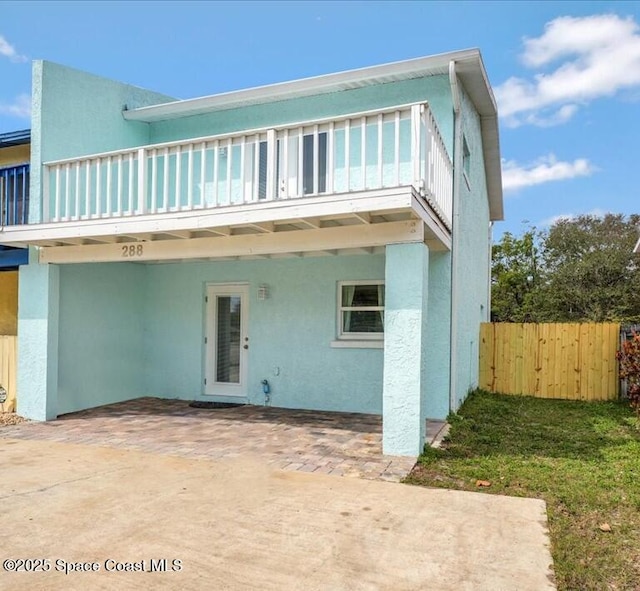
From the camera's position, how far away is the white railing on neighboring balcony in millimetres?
5691

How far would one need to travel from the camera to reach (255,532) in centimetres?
399

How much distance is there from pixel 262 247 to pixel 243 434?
106 inches

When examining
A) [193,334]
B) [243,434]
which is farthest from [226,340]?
[243,434]

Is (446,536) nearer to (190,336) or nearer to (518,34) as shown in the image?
(190,336)

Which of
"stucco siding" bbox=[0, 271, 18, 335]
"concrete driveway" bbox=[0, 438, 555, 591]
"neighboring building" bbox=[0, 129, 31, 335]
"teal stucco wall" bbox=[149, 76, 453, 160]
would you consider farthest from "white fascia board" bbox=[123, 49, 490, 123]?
"concrete driveway" bbox=[0, 438, 555, 591]

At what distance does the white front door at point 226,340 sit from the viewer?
31.9 ft

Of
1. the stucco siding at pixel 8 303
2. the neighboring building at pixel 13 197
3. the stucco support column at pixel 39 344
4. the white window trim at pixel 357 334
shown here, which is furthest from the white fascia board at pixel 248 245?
the stucco siding at pixel 8 303

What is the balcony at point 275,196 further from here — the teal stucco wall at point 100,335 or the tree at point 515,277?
the tree at point 515,277

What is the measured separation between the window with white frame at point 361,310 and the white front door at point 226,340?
1.96 metres

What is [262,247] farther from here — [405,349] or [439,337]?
[439,337]

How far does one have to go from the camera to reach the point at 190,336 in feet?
32.9

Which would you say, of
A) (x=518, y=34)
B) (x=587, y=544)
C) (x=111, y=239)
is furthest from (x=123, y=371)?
(x=518, y=34)

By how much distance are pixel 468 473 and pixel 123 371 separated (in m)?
7.03

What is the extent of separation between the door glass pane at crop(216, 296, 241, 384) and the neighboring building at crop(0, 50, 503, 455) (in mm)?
35
